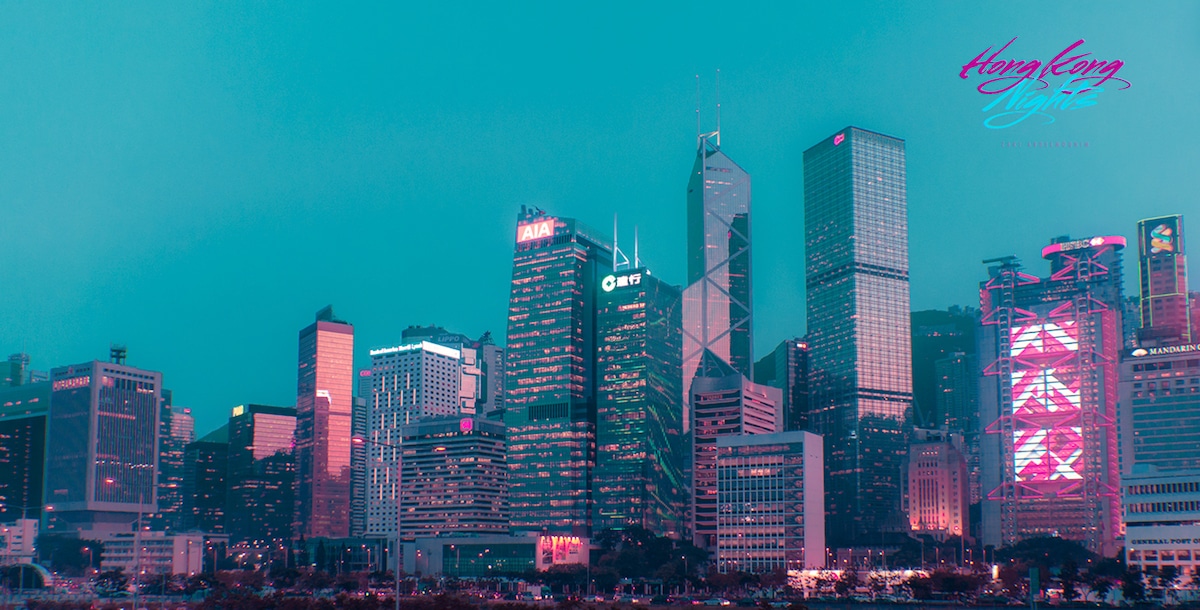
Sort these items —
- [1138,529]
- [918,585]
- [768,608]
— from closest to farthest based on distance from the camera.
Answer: [768,608] < [918,585] < [1138,529]

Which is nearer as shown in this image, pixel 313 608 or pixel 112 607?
pixel 313 608

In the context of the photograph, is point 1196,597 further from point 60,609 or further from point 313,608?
point 60,609

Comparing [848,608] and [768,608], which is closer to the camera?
[768,608]

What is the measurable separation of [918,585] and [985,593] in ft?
79.3

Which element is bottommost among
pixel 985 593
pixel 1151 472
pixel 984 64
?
pixel 985 593

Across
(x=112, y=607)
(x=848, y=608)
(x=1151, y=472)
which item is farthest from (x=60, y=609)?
(x=1151, y=472)

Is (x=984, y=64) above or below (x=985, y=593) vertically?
above

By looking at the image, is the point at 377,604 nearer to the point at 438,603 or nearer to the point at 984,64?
the point at 438,603

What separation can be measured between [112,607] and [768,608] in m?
75.7

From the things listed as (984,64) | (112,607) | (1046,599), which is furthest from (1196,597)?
(112,607)

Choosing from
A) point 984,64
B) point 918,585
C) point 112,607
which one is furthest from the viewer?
point 918,585

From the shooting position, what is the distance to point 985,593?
18862cm

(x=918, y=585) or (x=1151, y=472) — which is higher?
(x=1151, y=472)

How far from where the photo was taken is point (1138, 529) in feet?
616
